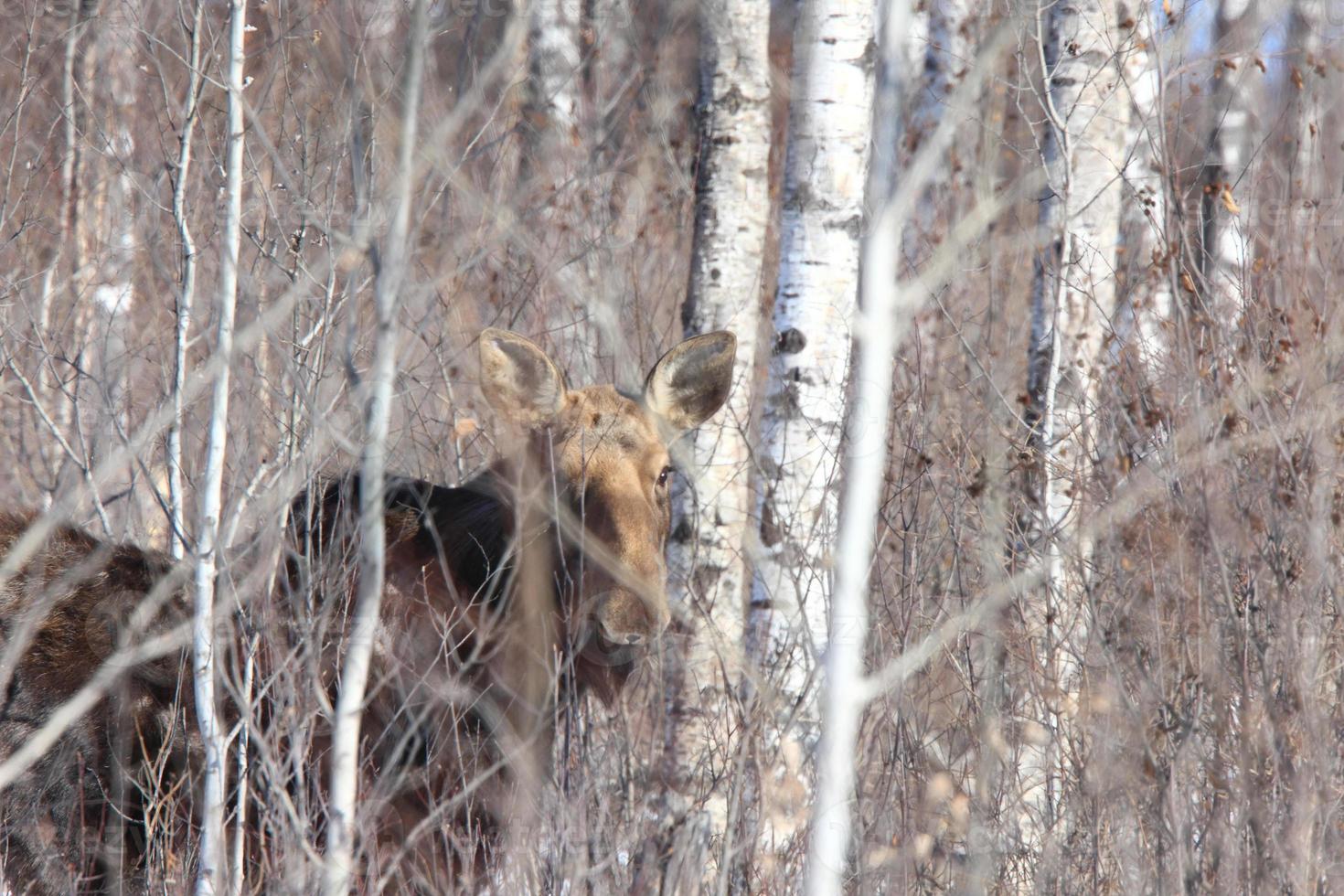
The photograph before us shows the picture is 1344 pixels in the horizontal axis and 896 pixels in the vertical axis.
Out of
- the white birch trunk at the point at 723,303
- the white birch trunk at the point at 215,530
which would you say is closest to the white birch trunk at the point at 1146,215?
the white birch trunk at the point at 723,303

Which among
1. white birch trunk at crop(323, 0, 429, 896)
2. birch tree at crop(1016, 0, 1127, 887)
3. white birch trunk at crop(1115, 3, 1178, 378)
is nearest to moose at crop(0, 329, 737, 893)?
white birch trunk at crop(323, 0, 429, 896)

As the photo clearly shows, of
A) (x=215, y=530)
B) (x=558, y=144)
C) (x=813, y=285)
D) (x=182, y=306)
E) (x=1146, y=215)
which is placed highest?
(x=558, y=144)

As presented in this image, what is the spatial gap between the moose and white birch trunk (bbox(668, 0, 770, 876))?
982 mm

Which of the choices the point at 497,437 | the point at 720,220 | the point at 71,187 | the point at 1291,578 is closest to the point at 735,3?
the point at 720,220

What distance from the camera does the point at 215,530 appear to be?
3709 millimetres

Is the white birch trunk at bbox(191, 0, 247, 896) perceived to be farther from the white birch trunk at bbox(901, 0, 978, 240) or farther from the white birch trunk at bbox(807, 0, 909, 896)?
the white birch trunk at bbox(901, 0, 978, 240)

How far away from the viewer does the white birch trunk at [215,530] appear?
139 inches

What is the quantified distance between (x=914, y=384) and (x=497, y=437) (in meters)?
2.82

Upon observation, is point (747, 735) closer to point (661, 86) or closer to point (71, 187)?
point (71, 187)

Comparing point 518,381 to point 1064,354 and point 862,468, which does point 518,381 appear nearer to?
point 862,468

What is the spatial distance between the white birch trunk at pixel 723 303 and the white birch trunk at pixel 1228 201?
A: 2104 millimetres

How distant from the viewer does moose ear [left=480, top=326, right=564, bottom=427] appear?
16.6 ft

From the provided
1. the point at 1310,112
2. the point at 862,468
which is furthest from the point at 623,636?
the point at 1310,112

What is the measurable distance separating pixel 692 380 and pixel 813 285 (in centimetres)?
70
